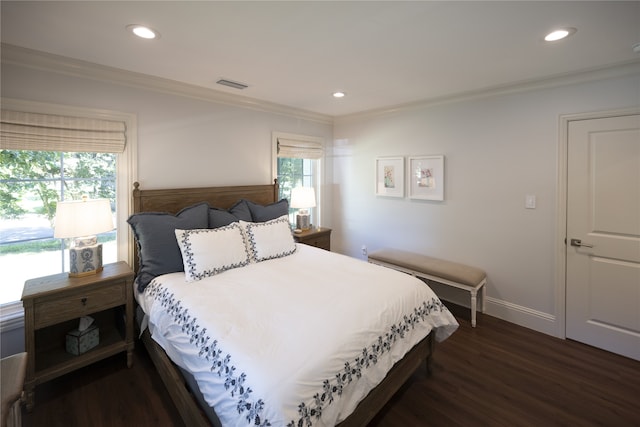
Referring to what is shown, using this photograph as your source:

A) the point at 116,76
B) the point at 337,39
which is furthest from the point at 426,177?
the point at 116,76

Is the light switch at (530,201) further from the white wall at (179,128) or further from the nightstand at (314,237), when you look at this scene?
the white wall at (179,128)

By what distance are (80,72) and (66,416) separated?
95.8 inches

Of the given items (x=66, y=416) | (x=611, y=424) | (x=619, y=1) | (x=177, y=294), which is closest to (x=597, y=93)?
(x=619, y=1)

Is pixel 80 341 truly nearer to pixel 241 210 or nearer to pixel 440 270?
pixel 241 210

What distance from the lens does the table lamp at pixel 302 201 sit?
370 centimetres

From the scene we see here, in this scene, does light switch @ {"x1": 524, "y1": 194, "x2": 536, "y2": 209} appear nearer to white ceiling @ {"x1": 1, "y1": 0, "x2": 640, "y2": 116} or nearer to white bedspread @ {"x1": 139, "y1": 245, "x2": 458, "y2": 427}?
white ceiling @ {"x1": 1, "y1": 0, "x2": 640, "y2": 116}

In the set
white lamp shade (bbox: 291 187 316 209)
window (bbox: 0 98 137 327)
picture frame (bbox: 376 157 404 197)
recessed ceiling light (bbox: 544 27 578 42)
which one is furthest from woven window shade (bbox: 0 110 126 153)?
recessed ceiling light (bbox: 544 27 578 42)

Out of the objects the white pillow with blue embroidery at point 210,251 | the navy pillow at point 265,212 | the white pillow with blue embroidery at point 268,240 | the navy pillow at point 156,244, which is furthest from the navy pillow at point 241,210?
the navy pillow at point 156,244

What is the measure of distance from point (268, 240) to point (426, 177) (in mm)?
2037

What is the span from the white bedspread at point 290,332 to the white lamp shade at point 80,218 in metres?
0.58

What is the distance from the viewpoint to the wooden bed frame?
158 centimetres

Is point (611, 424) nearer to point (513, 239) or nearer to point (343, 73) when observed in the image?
point (513, 239)

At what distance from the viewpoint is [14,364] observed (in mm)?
1330

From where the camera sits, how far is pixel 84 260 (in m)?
2.15
